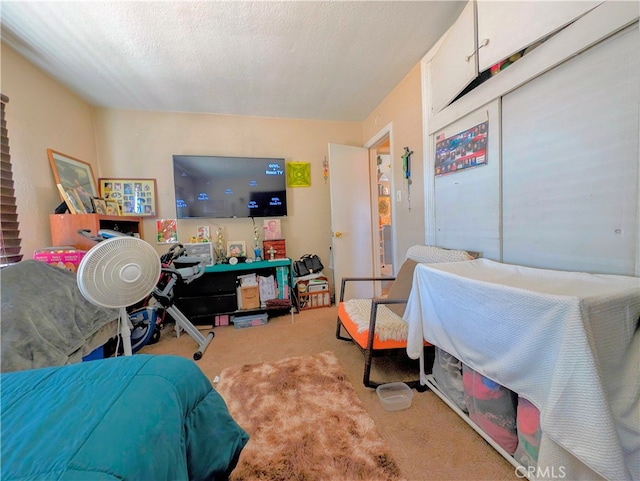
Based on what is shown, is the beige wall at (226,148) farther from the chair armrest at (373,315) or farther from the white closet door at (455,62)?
the chair armrest at (373,315)

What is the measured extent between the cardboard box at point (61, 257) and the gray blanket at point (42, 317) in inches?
11.4

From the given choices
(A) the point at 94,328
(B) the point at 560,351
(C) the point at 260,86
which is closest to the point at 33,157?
(A) the point at 94,328

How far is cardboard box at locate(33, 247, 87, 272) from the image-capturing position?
1.69m

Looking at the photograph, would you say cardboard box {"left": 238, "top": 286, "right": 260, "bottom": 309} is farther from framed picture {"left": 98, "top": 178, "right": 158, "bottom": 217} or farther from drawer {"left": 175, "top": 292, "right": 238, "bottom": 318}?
framed picture {"left": 98, "top": 178, "right": 158, "bottom": 217}

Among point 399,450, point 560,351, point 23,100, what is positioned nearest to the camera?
point 560,351

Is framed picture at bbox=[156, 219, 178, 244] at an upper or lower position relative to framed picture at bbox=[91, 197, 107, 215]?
lower

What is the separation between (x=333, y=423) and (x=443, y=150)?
204 cm

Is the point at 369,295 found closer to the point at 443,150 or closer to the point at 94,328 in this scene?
the point at 443,150

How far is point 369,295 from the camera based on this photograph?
315cm

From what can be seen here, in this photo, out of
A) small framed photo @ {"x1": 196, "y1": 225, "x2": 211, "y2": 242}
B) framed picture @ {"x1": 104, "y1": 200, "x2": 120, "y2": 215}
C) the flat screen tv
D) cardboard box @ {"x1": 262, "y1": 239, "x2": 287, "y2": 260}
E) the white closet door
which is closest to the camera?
the white closet door

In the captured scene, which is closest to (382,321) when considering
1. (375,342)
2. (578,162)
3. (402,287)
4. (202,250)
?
(375,342)

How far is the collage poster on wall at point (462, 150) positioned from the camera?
1.51m

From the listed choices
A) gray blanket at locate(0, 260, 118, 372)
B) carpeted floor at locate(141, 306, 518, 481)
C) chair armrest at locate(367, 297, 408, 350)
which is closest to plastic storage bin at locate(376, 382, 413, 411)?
carpeted floor at locate(141, 306, 518, 481)

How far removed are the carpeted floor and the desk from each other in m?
0.38
